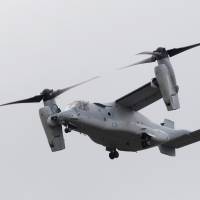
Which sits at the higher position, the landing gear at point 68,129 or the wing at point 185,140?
the landing gear at point 68,129

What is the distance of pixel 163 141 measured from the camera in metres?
81.8

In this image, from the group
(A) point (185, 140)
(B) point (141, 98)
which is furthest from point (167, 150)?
(B) point (141, 98)

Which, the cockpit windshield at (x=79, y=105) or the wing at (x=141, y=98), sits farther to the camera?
the wing at (x=141, y=98)

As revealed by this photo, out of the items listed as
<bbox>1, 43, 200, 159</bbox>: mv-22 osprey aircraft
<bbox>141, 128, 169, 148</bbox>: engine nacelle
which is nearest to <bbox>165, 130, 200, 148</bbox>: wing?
<bbox>1, 43, 200, 159</bbox>: mv-22 osprey aircraft

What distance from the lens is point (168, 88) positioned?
75.9m

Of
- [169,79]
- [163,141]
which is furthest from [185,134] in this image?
[169,79]

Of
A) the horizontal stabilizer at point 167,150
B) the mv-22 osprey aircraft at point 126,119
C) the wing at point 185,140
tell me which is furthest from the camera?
the horizontal stabilizer at point 167,150

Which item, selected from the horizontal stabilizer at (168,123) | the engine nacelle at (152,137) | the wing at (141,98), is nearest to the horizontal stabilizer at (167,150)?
the engine nacelle at (152,137)

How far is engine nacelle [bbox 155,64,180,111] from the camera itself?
75.9 metres

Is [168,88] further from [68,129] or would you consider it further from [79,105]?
[68,129]

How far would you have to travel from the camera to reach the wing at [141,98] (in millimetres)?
80375

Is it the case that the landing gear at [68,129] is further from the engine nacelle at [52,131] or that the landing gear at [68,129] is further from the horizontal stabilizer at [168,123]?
the horizontal stabilizer at [168,123]

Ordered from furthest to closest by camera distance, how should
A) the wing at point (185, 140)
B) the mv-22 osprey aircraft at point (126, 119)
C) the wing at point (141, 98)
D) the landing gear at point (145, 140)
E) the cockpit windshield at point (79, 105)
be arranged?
the wing at point (185, 140)
the landing gear at point (145, 140)
the wing at point (141, 98)
the cockpit windshield at point (79, 105)
the mv-22 osprey aircraft at point (126, 119)

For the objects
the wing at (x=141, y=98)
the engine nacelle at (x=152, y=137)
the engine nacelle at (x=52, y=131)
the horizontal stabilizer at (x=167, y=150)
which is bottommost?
the horizontal stabilizer at (x=167, y=150)
